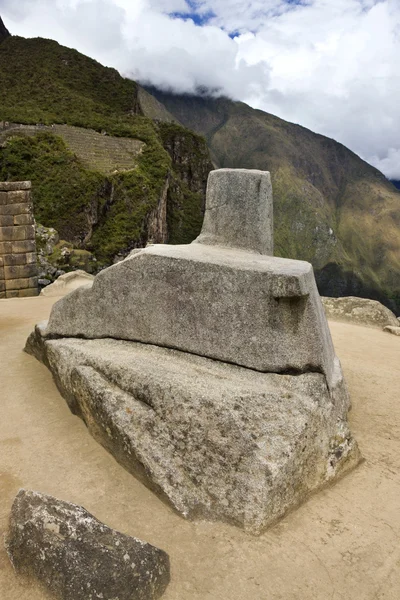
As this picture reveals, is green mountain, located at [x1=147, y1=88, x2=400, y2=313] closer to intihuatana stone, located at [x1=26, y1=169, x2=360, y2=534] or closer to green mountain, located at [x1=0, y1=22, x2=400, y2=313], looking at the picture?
green mountain, located at [x1=0, y1=22, x2=400, y2=313]

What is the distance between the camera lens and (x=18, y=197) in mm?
11070

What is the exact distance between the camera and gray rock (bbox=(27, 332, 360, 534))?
3.27 meters

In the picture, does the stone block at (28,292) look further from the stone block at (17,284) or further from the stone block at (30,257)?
the stone block at (30,257)

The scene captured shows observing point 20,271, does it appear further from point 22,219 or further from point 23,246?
point 22,219

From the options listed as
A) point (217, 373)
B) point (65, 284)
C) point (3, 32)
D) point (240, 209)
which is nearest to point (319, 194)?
point (3, 32)

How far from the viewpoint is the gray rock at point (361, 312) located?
9.81 m

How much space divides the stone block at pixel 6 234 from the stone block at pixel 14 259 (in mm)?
383

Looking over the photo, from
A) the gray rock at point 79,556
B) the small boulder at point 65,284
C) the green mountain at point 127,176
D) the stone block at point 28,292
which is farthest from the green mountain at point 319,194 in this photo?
the gray rock at point 79,556

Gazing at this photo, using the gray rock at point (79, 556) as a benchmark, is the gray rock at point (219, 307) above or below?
above

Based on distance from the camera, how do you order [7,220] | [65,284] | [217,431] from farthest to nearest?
[65,284] < [7,220] < [217,431]

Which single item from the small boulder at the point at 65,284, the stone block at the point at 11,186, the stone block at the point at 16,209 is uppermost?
the stone block at the point at 11,186

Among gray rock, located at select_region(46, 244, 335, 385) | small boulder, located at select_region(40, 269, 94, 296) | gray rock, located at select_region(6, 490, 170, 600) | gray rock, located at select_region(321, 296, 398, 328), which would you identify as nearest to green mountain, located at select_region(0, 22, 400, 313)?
small boulder, located at select_region(40, 269, 94, 296)

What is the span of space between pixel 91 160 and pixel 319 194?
106474 millimetres

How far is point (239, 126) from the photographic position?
511 ft
